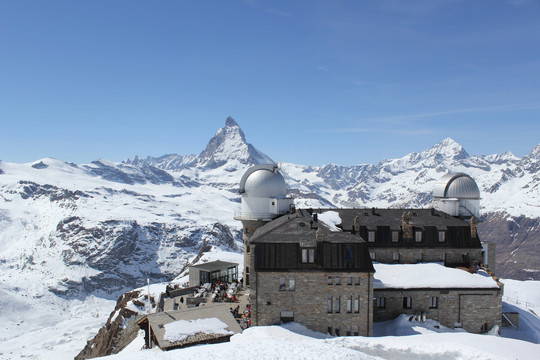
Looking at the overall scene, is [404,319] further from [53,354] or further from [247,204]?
[53,354]

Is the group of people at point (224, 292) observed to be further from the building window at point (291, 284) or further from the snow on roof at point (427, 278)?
the snow on roof at point (427, 278)

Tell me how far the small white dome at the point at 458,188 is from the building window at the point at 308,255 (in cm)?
3179

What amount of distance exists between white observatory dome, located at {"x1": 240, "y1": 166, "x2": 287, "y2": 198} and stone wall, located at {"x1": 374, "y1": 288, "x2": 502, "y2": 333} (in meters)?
21.8

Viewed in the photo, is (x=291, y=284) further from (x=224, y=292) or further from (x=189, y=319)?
(x=224, y=292)

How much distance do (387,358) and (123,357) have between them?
18149mm

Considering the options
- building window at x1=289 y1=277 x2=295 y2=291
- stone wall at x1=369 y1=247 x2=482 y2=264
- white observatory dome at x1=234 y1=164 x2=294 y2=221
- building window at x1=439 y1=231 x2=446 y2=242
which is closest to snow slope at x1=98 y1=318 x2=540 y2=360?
building window at x1=289 y1=277 x2=295 y2=291

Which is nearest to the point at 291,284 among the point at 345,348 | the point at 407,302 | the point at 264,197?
the point at 345,348

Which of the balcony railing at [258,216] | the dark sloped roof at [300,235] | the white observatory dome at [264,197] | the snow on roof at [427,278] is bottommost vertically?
the snow on roof at [427,278]

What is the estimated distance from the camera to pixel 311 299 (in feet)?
125

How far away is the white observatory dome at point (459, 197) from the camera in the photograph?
6012 centimetres

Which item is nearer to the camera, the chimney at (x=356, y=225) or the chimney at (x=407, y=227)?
the chimney at (x=407, y=227)

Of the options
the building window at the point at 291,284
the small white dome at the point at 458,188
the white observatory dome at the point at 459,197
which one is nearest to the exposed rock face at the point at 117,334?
the building window at the point at 291,284

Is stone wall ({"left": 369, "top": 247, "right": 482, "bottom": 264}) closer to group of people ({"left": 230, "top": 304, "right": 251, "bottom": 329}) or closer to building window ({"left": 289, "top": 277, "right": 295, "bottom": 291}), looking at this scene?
building window ({"left": 289, "top": 277, "right": 295, "bottom": 291})

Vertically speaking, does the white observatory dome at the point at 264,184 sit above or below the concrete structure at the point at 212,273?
above
